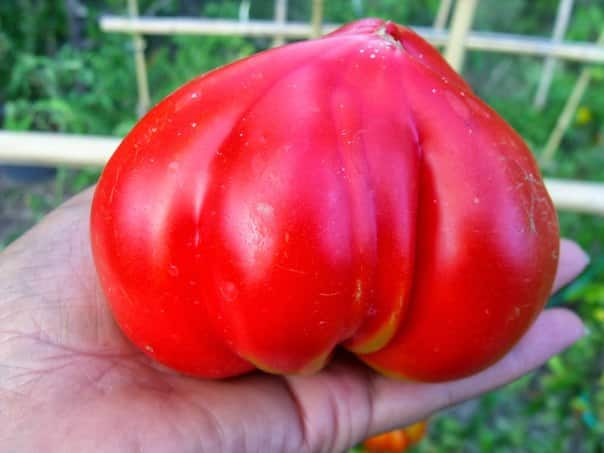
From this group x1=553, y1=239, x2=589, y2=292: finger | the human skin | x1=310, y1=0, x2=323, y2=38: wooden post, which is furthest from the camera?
x1=310, y1=0, x2=323, y2=38: wooden post

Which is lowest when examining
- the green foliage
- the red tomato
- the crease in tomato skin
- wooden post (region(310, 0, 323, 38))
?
the red tomato

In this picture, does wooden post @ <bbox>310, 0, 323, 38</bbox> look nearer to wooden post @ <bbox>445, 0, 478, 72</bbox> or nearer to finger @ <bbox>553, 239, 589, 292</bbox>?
wooden post @ <bbox>445, 0, 478, 72</bbox>

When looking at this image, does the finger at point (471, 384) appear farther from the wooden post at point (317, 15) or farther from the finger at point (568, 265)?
the wooden post at point (317, 15)

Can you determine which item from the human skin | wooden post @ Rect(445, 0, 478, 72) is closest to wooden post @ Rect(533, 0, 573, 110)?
wooden post @ Rect(445, 0, 478, 72)

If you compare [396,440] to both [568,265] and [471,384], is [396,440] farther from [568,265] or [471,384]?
[568,265]

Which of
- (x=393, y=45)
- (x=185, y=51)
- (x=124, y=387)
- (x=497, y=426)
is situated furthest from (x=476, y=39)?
(x=124, y=387)

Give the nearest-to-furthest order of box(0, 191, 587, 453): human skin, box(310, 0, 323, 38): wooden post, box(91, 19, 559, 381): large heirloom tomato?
box(91, 19, 559, 381): large heirloom tomato, box(0, 191, 587, 453): human skin, box(310, 0, 323, 38): wooden post

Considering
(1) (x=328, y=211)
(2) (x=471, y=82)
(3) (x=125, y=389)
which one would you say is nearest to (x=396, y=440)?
(3) (x=125, y=389)
